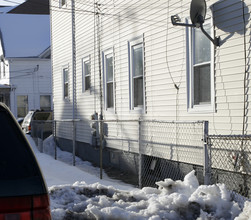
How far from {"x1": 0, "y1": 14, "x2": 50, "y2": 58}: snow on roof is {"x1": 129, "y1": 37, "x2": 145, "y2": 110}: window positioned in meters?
21.1

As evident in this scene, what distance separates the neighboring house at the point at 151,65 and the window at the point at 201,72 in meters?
0.02

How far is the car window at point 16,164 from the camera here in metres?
2.39

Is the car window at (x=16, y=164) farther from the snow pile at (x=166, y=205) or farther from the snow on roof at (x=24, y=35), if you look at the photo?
the snow on roof at (x=24, y=35)

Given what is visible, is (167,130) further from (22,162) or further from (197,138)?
(22,162)

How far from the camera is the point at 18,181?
7.92 ft

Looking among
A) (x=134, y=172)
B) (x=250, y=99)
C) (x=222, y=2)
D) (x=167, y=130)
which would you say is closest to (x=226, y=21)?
(x=222, y=2)

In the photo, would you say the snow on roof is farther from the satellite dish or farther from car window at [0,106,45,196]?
car window at [0,106,45,196]

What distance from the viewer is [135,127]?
397 inches

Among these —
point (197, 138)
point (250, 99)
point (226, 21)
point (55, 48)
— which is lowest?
point (197, 138)

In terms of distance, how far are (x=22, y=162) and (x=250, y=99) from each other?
4.82m

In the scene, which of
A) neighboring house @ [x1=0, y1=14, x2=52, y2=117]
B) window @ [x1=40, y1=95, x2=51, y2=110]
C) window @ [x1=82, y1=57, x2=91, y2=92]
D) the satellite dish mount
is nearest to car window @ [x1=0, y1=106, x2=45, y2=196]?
the satellite dish mount

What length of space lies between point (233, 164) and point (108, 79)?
604 cm

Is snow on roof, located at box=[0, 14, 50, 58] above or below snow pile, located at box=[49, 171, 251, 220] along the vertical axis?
above

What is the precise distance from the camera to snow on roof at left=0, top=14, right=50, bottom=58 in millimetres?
30078
